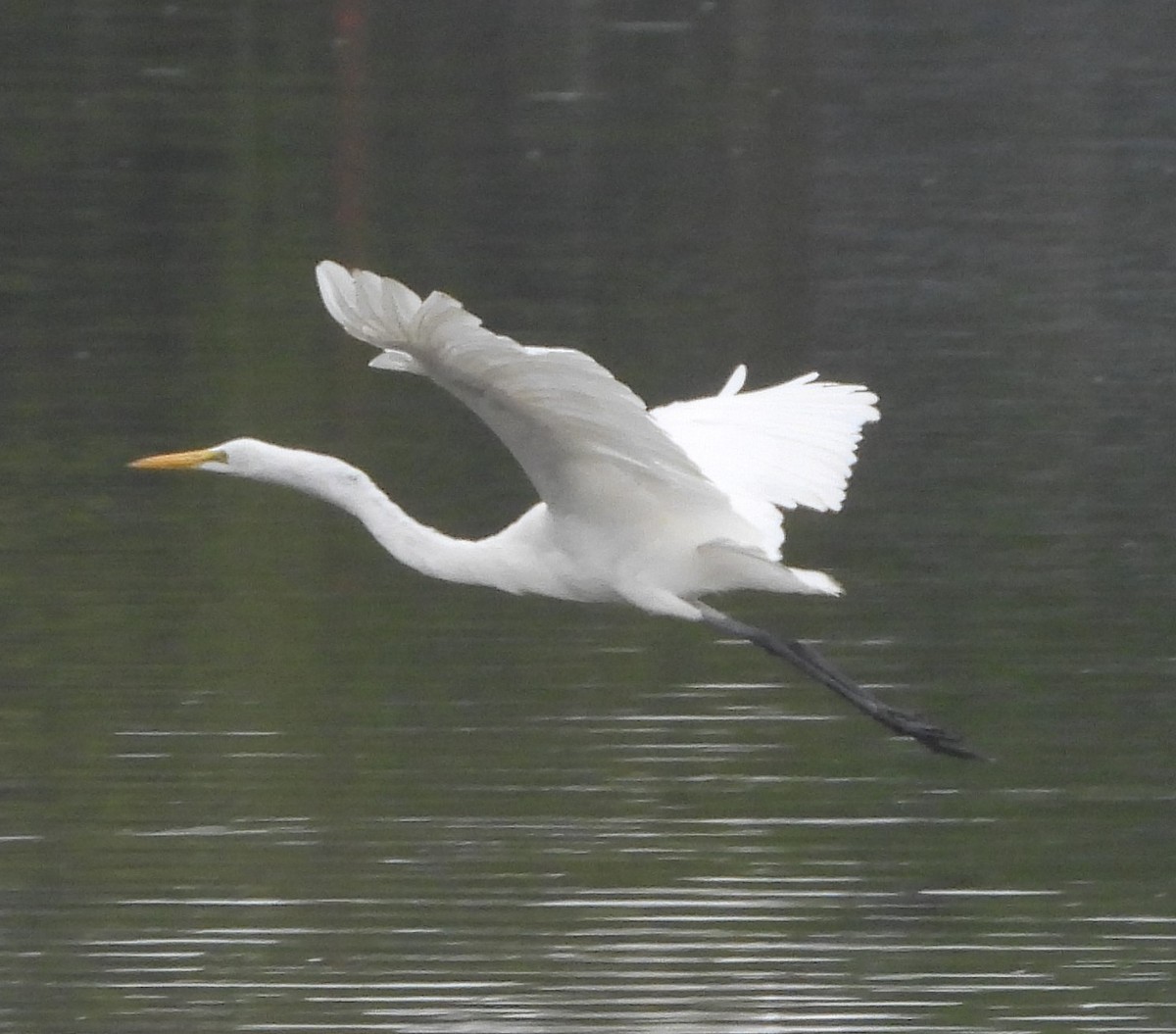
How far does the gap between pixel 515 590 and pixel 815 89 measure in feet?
56.7

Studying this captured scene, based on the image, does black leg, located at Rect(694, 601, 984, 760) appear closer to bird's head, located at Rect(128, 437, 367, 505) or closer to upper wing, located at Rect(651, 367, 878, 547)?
upper wing, located at Rect(651, 367, 878, 547)

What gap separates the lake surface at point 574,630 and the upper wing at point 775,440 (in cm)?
112

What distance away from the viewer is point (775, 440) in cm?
867

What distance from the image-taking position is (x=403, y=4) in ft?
98.2

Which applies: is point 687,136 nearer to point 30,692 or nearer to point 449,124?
point 449,124

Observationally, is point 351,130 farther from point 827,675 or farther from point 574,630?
point 827,675

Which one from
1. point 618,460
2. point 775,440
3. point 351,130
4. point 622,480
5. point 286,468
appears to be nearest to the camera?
point 618,460

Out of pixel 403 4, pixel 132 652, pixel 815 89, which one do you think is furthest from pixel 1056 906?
pixel 403 4

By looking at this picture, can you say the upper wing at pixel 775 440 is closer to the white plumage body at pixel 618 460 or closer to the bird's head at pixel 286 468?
the white plumage body at pixel 618 460

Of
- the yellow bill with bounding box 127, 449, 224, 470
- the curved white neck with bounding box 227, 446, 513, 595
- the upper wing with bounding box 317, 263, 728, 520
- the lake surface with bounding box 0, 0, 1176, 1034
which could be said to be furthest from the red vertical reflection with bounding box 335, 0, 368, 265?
the upper wing with bounding box 317, 263, 728, 520

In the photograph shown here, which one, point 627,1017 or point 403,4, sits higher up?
point 403,4

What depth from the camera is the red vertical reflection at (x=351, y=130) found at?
63.4 ft

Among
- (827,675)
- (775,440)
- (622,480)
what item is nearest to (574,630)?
(775,440)

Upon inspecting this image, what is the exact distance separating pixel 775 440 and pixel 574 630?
2372mm
